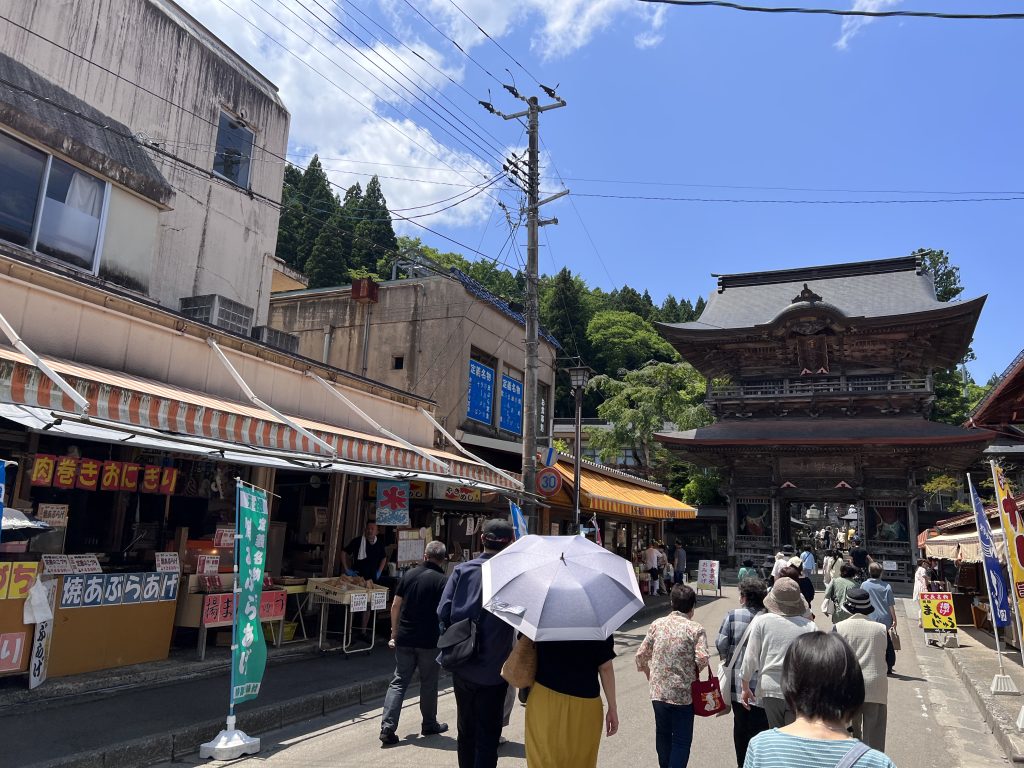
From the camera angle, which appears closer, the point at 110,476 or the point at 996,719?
the point at 996,719

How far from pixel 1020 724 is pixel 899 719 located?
1.19m

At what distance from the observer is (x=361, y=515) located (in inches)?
508

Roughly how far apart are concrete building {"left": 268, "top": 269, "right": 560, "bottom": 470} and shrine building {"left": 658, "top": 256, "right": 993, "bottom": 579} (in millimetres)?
9954

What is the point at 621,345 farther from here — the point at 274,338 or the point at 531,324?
the point at 274,338

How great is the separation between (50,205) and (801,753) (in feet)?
38.5

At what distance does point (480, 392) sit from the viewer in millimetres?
18828

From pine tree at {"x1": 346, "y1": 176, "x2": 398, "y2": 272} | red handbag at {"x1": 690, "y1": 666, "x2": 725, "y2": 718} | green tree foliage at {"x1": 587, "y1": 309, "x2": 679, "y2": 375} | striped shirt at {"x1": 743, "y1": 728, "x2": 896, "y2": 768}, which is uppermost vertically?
pine tree at {"x1": 346, "y1": 176, "x2": 398, "y2": 272}

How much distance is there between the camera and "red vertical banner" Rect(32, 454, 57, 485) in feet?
24.1

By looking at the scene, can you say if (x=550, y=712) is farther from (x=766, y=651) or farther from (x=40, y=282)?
(x=40, y=282)

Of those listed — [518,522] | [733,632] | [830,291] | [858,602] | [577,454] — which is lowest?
[733,632]

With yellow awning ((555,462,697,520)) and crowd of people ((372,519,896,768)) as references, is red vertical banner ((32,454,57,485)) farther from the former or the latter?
yellow awning ((555,462,697,520))

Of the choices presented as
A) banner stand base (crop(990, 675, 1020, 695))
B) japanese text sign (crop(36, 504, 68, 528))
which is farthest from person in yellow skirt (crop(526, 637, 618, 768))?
banner stand base (crop(990, 675, 1020, 695))

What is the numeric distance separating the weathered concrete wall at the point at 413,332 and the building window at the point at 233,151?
488 cm

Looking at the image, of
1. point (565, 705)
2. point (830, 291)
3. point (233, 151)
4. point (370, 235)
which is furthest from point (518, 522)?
point (370, 235)
